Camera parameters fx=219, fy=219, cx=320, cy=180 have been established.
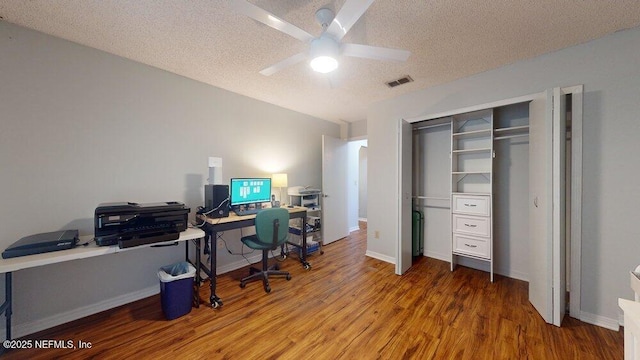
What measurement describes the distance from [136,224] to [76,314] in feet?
3.38

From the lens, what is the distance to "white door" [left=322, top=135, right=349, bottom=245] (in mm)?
3957

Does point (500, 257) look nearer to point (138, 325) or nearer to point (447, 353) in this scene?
point (447, 353)

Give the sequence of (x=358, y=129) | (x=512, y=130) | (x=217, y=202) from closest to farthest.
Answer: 1. (x=217, y=202)
2. (x=512, y=130)
3. (x=358, y=129)

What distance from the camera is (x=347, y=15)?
4.07ft

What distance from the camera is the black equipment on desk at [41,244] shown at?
1424mm

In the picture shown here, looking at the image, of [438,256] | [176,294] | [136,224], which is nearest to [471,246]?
[438,256]

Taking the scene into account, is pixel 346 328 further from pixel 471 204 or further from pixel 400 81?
pixel 400 81

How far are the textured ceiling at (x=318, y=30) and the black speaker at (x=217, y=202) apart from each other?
1.29 metres

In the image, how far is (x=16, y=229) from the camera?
5.60 feet

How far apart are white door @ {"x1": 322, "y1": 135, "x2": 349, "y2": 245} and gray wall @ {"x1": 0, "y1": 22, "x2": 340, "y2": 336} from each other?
1.78 metres

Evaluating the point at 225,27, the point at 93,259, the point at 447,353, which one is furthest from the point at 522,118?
the point at 93,259

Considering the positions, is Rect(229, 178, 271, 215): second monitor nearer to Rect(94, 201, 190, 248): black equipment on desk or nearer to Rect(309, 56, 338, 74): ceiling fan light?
Rect(94, 201, 190, 248): black equipment on desk

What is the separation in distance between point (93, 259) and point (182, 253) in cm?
73

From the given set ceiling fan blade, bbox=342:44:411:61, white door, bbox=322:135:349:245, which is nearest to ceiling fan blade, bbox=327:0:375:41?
ceiling fan blade, bbox=342:44:411:61
